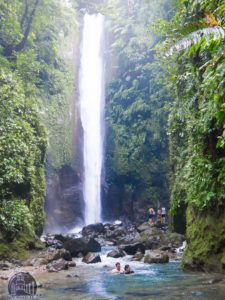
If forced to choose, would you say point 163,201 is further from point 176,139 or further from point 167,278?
point 167,278

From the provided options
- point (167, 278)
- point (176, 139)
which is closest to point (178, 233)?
point (176, 139)

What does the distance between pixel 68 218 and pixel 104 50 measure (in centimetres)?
1533

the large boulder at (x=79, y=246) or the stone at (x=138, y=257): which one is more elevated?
the large boulder at (x=79, y=246)

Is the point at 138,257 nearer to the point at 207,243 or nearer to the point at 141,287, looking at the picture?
the point at 207,243

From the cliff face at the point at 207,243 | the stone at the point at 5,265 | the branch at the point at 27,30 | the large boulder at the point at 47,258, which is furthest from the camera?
the branch at the point at 27,30

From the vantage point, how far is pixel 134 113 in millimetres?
27031

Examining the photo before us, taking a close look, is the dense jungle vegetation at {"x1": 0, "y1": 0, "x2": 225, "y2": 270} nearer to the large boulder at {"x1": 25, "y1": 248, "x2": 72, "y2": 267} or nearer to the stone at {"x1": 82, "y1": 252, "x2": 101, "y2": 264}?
the large boulder at {"x1": 25, "y1": 248, "x2": 72, "y2": 267}

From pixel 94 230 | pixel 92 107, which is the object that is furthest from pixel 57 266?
pixel 92 107

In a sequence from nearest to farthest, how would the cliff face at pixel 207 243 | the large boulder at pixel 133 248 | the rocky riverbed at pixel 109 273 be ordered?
the rocky riverbed at pixel 109 273 < the cliff face at pixel 207 243 < the large boulder at pixel 133 248

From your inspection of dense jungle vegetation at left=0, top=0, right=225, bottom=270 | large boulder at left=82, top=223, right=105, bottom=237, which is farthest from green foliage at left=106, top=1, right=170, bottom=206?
large boulder at left=82, top=223, right=105, bottom=237

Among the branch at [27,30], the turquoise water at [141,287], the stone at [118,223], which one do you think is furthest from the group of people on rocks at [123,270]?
the stone at [118,223]

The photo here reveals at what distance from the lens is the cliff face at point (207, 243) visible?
8.44 m

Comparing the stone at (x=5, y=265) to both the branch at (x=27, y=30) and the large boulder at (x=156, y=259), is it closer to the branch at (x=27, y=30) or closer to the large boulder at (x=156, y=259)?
the large boulder at (x=156, y=259)

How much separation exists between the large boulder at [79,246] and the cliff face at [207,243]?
4.92m
